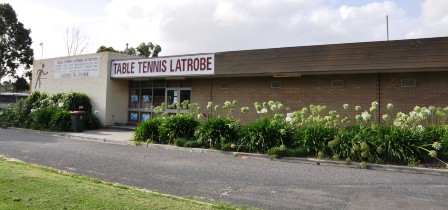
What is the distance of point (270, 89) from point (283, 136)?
4.61 metres

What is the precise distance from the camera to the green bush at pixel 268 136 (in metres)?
11.1

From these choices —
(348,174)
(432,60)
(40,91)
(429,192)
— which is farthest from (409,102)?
(40,91)

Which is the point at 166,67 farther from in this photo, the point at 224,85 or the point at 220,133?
the point at 220,133

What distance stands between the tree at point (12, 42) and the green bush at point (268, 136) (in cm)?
3895

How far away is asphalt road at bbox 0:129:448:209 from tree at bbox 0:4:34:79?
34.5m

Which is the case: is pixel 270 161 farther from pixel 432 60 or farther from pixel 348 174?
pixel 432 60

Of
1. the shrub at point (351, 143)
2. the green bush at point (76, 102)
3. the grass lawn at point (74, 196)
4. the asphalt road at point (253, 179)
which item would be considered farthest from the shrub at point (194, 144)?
the green bush at point (76, 102)

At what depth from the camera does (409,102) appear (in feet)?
42.2

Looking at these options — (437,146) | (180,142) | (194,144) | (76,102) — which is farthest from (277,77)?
(76,102)

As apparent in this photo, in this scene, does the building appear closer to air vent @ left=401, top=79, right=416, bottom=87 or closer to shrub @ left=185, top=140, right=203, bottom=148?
air vent @ left=401, top=79, right=416, bottom=87

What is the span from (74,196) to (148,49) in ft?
148

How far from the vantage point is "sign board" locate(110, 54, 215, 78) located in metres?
15.9

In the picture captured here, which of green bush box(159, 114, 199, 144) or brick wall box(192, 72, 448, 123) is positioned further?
green bush box(159, 114, 199, 144)

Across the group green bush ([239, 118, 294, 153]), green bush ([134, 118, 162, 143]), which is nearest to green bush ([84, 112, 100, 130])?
green bush ([134, 118, 162, 143])
